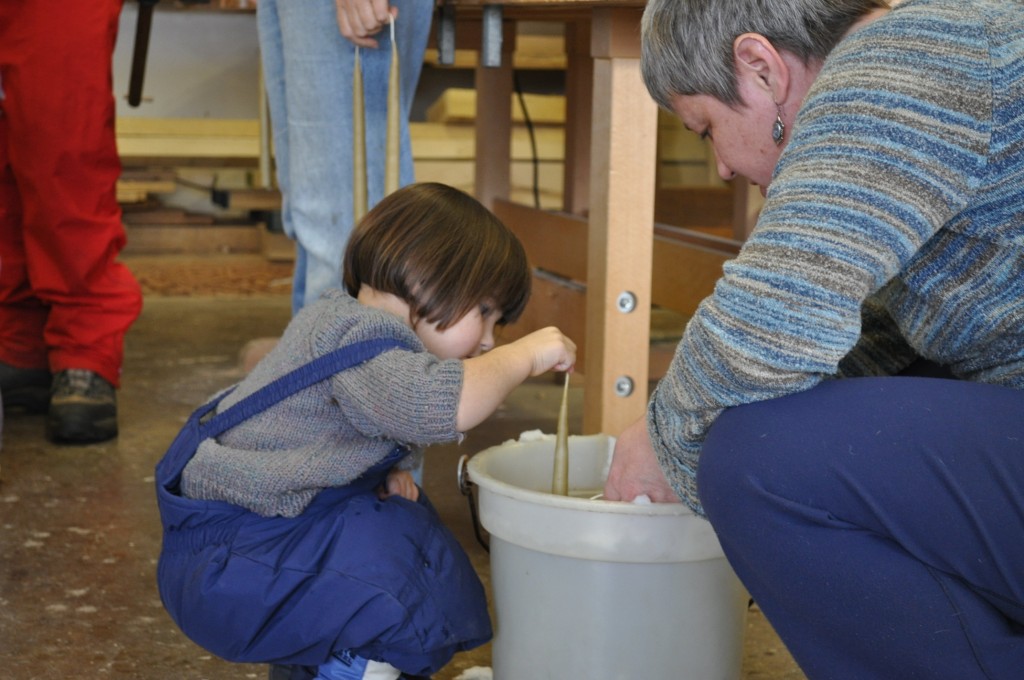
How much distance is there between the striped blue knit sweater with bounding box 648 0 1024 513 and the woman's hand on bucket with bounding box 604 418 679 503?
184 mm

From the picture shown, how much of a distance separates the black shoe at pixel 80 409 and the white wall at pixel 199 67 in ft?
9.42

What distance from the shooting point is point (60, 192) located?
235 cm

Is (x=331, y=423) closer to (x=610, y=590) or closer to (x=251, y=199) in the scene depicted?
(x=610, y=590)

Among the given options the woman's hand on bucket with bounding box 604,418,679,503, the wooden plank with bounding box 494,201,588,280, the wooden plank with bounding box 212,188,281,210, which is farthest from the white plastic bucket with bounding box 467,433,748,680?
the wooden plank with bounding box 212,188,281,210

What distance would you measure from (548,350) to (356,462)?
228mm

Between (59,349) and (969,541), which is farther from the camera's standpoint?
(59,349)

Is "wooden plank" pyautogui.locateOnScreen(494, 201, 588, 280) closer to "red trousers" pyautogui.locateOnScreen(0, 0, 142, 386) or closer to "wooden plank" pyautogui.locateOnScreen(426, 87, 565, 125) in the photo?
"red trousers" pyautogui.locateOnScreen(0, 0, 142, 386)

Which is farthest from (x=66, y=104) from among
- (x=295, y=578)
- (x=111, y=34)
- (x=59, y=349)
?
(x=295, y=578)

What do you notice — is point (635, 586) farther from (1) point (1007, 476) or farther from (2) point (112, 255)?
(2) point (112, 255)

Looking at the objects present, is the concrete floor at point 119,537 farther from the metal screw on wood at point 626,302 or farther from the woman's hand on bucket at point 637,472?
the metal screw on wood at point 626,302

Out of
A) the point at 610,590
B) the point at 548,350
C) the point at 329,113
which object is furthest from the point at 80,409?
the point at 610,590

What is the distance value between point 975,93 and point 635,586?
0.56 meters

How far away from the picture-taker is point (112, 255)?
247cm

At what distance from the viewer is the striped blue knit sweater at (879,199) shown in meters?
0.89
